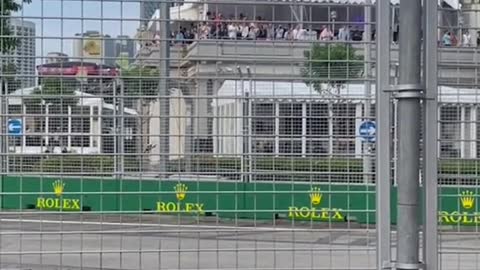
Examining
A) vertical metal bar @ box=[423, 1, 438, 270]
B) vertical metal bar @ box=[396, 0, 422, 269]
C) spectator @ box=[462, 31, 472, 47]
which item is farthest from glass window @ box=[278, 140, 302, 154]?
vertical metal bar @ box=[396, 0, 422, 269]

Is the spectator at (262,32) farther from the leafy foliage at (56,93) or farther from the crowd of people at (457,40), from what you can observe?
the leafy foliage at (56,93)

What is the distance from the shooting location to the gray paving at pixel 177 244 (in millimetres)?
5203

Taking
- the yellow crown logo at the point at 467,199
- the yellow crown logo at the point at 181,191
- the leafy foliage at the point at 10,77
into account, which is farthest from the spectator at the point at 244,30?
the yellow crown logo at the point at 467,199

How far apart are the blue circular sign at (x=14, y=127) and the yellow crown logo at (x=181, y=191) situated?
111 centimetres

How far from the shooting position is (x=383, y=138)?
10.2 ft

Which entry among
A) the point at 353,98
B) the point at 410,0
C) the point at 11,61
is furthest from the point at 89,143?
the point at 410,0

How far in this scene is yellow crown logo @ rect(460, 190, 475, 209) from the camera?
5452 millimetres

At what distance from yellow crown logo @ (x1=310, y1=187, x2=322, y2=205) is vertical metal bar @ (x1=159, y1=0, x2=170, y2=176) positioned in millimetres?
1056

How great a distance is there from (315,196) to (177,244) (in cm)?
102

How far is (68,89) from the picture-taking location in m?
5.11

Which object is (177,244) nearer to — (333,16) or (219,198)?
(219,198)

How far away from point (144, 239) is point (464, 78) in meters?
2.38

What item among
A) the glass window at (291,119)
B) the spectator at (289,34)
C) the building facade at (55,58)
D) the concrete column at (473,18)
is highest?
the concrete column at (473,18)

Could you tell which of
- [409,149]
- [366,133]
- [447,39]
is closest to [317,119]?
[366,133]
